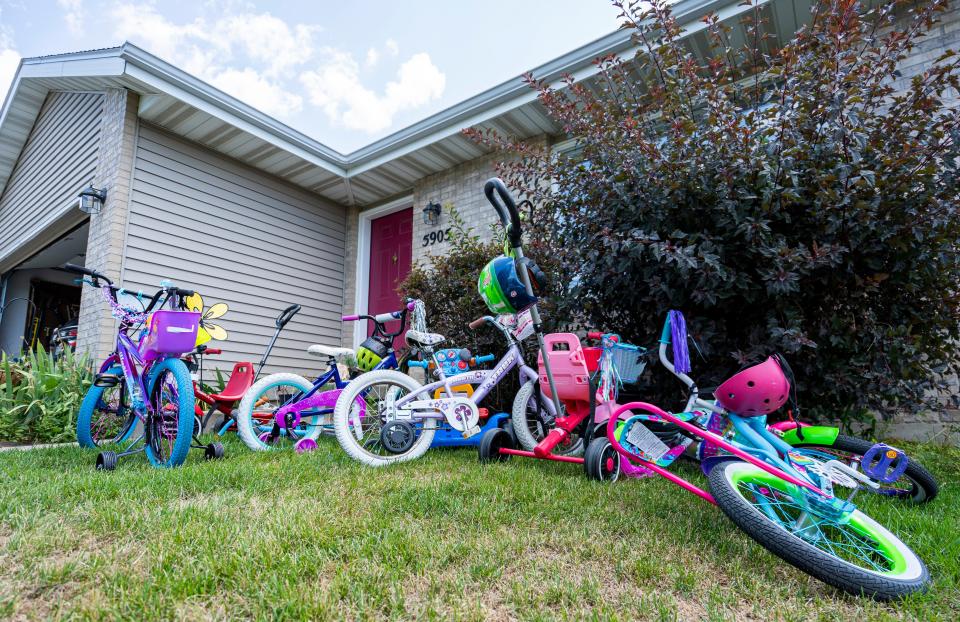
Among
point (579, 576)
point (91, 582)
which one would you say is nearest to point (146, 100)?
point (91, 582)

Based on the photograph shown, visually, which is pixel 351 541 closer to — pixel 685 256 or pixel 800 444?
pixel 800 444

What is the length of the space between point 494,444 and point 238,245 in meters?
5.17

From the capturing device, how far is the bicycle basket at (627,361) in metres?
2.84

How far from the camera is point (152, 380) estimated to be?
2959 millimetres

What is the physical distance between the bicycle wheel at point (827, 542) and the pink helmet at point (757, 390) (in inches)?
9.6

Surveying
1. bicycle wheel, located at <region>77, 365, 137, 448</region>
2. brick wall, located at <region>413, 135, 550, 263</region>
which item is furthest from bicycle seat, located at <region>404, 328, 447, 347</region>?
brick wall, located at <region>413, 135, 550, 263</region>

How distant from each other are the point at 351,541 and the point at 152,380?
204 centimetres

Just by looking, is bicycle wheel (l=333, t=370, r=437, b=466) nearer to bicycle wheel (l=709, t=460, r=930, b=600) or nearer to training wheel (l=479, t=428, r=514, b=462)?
training wheel (l=479, t=428, r=514, b=462)

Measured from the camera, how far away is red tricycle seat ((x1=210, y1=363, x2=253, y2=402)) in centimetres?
428

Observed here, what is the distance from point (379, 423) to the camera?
325 centimetres

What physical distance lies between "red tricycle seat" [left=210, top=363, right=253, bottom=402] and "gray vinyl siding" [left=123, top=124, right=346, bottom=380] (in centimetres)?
198

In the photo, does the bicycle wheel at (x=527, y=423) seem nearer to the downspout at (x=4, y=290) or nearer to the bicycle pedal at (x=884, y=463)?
the bicycle pedal at (x=884, y=463)

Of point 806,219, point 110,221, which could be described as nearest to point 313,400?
point 806,219

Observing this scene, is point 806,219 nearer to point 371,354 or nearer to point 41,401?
point 371,354
